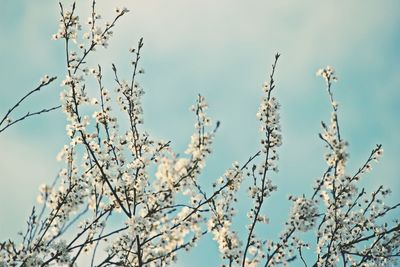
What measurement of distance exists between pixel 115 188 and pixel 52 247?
130 cm

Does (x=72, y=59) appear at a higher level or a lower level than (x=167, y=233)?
higher

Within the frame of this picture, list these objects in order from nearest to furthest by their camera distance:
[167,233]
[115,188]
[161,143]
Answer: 1. [167,233]
2. [115,188]
3. [161,143]

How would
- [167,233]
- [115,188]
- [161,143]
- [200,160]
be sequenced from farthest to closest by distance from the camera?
[161,143] → [115,188] → [167,233] → [200,160]

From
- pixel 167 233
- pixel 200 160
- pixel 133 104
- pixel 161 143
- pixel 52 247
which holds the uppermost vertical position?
pixel 133 104

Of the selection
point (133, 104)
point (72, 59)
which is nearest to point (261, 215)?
point (133, 104)

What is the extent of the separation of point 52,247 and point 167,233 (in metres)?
1.54

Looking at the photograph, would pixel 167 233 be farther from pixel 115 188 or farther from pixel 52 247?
pixel 52 247

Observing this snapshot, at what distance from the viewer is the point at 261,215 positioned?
724 centimetres

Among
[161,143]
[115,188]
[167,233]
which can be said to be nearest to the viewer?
[167,233]

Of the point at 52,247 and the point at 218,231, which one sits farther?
the point at 218,231

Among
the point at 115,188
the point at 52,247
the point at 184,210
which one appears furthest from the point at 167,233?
the point at 52,247

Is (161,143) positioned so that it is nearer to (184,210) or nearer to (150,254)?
(184,210)

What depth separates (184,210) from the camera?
6832 mm

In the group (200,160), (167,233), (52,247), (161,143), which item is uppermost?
(161,143)
